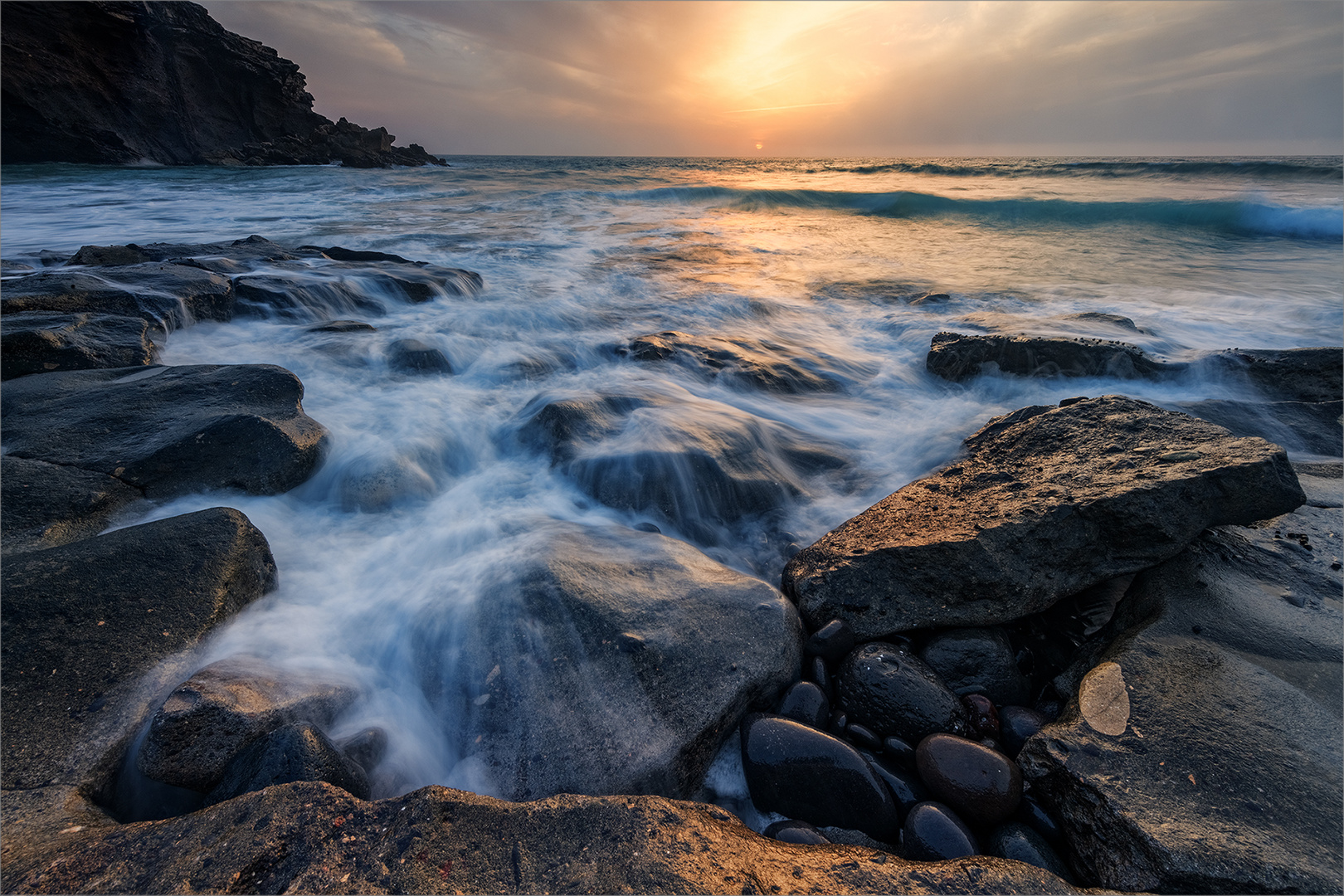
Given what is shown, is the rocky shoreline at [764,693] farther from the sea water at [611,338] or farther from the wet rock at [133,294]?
the wet rock at [133,294]

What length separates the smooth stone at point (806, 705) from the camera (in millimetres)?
2045

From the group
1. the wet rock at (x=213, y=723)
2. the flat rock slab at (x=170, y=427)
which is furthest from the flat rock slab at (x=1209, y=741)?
the flat rock slab at (x=170, y=427)

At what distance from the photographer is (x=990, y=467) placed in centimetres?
297

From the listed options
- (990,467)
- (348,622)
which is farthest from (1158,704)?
(348,622)

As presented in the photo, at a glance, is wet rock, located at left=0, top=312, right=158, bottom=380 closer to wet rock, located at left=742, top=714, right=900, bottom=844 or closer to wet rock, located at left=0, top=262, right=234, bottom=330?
wet rock, located at left=0, top=262, right=234, bottom=330

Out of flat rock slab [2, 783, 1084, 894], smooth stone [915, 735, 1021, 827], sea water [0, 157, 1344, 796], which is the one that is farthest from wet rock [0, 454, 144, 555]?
smooth stone [915, 735, 1021, 827]

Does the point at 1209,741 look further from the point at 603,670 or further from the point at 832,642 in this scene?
the point at 603,670

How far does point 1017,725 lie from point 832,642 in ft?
2.29

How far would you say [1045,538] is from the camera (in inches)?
92.7

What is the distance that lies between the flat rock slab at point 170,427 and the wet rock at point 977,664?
3.51 meters

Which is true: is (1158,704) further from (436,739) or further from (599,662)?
(436,739)

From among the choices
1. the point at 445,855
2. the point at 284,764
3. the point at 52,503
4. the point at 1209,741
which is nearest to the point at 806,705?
the point at 1209,741

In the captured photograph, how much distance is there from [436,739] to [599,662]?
64 centimetres

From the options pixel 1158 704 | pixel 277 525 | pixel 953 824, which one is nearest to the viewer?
pixel 953 824
